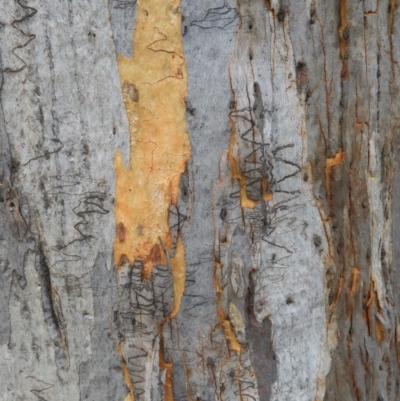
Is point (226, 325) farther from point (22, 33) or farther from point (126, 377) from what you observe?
point (22, 33)

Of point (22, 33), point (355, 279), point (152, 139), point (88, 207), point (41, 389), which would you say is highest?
point (22, 33)

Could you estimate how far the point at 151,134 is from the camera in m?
0.96

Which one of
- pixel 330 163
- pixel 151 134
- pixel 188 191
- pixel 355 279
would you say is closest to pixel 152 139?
pixel 151 134

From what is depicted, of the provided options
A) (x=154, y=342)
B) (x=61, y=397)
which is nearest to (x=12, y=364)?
(x=61, y=397)

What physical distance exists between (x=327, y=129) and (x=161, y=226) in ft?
1.20

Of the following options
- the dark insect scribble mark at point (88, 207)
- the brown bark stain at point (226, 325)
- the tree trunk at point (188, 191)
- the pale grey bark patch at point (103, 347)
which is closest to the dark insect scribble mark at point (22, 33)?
the tree trunk at point (188, 191)

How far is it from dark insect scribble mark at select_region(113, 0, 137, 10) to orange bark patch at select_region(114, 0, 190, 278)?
0.01m

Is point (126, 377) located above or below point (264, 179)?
below

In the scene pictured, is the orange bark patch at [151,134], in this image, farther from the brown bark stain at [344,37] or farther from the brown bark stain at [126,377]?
the brown bark stain at [344,37]

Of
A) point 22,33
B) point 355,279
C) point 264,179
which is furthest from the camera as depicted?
point 355,279

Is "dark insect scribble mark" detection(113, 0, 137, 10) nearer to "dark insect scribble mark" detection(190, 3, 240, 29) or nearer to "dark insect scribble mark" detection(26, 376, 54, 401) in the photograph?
"dark insect scribble mark" detection(190, 3, 240, 29)

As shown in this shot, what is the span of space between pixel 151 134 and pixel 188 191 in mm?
121

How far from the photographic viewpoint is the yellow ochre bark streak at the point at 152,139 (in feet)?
3.08

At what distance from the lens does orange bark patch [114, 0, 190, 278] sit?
3.08 ft
